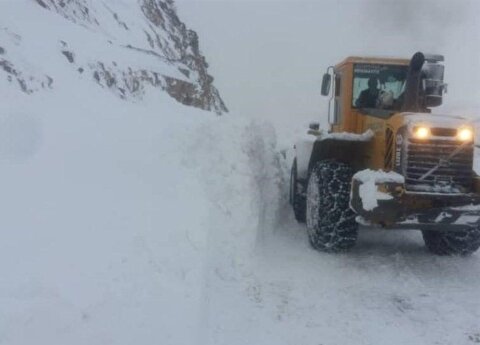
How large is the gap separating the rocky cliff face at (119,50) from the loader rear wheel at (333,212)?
4547 mm

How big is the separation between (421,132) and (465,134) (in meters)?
0.48

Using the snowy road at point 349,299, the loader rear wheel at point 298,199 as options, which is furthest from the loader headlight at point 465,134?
the loader rear wheel at point 298,199

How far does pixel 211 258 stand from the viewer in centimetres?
570

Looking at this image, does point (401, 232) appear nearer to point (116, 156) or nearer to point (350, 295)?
point (350, 295)

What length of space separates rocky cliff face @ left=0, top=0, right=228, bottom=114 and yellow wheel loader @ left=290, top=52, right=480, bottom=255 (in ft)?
14.6

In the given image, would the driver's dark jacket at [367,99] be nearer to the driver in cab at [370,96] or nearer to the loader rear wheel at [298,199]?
the driver in cab at [370,96]

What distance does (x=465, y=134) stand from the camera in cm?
616

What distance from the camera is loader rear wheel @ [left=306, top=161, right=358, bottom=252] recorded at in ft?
21.9

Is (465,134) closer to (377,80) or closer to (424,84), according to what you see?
(424,84)

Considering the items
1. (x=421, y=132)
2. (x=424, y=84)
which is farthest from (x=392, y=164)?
(x=424, y=84)

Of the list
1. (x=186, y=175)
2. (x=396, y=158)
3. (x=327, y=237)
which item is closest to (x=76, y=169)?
(x=186, y=175)

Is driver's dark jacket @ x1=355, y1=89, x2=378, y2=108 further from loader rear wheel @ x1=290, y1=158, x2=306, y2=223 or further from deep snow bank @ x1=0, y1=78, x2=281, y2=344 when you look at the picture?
deep snow bank @ x1=0, y1=78, x2=281, y2=344

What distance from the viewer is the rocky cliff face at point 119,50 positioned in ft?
35.2

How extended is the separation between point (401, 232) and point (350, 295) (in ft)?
9.90
